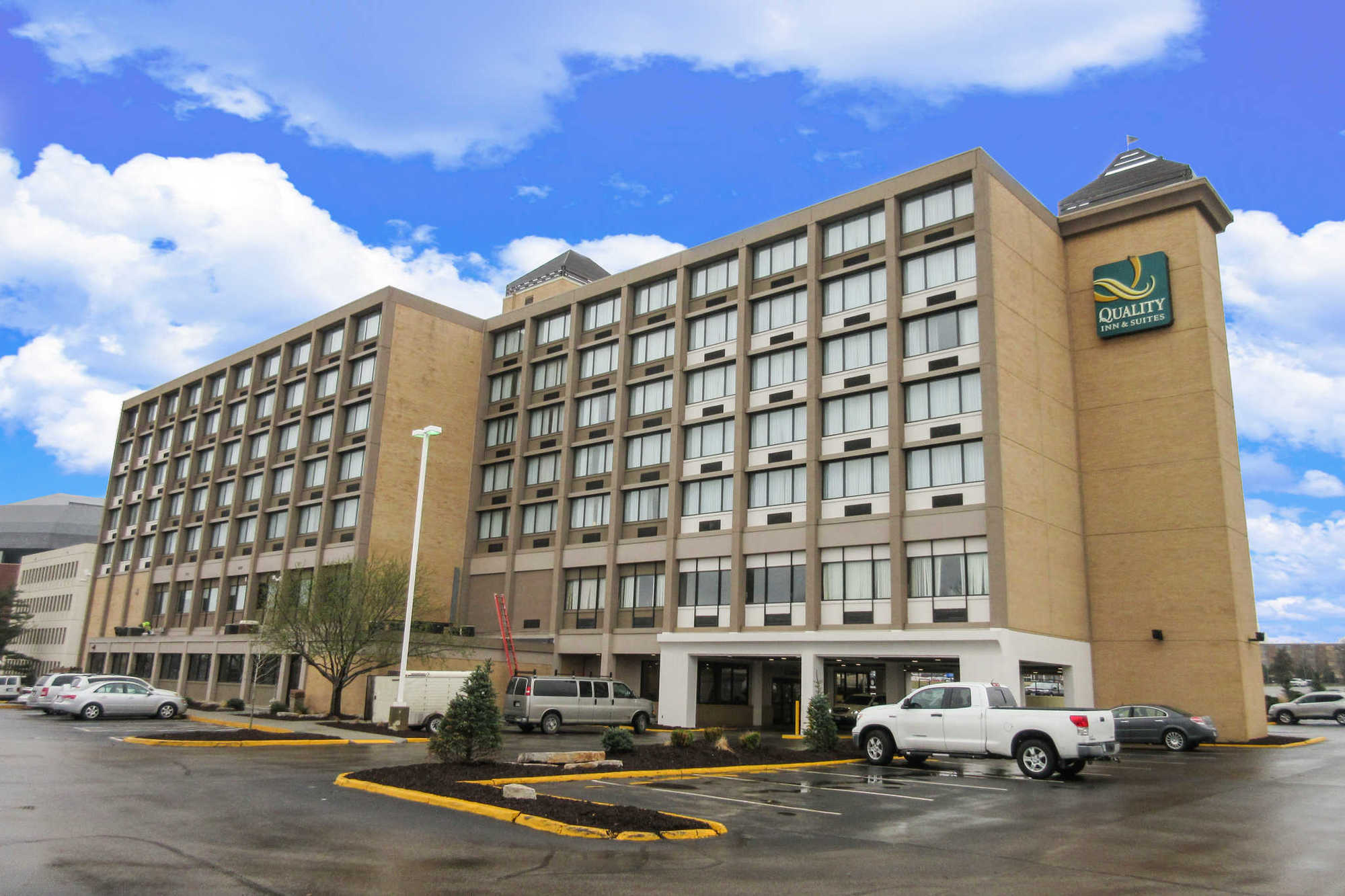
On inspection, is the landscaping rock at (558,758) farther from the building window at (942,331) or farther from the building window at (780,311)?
the building window at (780,311)

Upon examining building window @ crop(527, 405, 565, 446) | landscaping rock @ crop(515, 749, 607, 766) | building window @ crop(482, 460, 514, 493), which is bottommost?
landscaping rock @ crop(515, 749, 607, 766)

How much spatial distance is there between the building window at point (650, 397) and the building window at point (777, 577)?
9.18 metres

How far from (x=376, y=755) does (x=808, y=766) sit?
9.78m

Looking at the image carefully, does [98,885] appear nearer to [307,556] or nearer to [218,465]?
[307,556]

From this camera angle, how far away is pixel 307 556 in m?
51.2

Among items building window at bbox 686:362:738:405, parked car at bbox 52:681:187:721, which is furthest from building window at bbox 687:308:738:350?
parked car at bbox 52:681:187:721

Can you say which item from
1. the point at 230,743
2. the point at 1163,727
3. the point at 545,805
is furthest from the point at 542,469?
the point at 545,805

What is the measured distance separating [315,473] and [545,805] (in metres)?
44.9

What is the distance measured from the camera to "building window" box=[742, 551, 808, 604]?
37844mm

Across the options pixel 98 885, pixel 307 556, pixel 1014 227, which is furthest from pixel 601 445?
pixel 98 885

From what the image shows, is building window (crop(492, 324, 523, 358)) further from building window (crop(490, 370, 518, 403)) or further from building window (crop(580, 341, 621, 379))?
building window (crop(580, 341, 621, 379))

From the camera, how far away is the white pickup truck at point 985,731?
18688mm

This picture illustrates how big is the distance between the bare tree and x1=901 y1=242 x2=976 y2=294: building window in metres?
24.0

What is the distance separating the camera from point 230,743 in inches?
989
